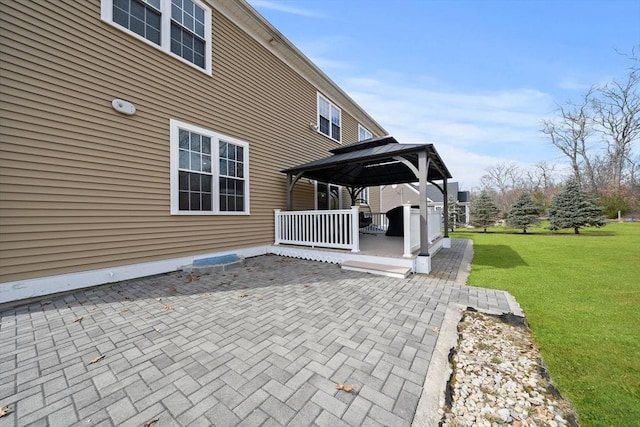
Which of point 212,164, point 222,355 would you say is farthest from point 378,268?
point 212,164

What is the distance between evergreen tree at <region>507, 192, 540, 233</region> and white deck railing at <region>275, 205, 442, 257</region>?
13.0m

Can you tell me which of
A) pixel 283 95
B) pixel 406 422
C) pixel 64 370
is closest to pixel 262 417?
pixel 406 422

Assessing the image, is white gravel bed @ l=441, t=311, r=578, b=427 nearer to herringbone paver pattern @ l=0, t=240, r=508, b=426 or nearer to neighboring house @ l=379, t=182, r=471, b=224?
herringbone paver pattern @ l=0, t=240, r=508, b=426

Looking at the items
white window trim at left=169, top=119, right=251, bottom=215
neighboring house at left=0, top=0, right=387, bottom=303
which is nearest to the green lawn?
white window trim at left=169, top=119, right=251, bottom=215

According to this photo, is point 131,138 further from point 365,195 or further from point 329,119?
point 365,195

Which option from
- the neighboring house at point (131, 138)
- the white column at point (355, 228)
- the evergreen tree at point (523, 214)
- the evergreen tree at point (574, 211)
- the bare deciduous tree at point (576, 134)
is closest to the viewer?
the neighboring house at point (131, 138)

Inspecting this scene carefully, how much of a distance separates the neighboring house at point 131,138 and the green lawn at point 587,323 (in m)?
6.10

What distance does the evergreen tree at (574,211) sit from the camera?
15016 millimetres

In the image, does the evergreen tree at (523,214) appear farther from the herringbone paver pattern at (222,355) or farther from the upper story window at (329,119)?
the herringbone paver pattern at (222,355)

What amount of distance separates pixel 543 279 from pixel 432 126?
2069cm

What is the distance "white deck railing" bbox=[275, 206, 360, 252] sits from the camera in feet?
20.1

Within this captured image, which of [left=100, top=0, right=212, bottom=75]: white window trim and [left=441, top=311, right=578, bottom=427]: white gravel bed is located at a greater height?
[left=100, top=0, right=212, bottom=75]: white window trim

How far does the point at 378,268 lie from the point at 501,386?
325 cm

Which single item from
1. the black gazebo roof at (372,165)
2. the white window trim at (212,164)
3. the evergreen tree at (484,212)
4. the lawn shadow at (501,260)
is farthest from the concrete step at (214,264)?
the evergreen tree at (484,212)
